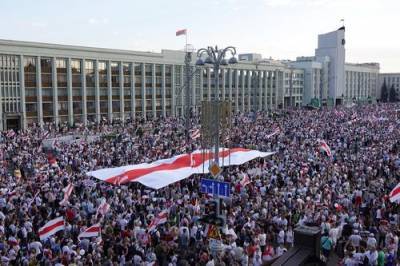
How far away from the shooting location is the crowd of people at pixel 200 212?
42.4 feet

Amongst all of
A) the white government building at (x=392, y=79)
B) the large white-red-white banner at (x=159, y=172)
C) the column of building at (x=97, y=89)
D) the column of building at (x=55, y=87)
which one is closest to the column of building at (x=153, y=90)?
the column of building at (x=97, y=89)

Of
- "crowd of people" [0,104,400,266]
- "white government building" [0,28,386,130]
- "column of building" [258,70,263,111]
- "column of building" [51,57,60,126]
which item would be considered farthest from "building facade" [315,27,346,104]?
"crowd of people" [0,104,400,266]

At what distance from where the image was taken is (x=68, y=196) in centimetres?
1788

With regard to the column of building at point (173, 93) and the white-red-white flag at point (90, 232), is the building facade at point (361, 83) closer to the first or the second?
the column of building at point (173, 93)

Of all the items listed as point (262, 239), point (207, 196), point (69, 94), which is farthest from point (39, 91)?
point (262, 239)

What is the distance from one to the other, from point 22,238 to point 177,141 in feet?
71.1

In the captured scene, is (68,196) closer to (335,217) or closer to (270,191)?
(270,191)

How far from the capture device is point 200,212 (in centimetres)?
1677

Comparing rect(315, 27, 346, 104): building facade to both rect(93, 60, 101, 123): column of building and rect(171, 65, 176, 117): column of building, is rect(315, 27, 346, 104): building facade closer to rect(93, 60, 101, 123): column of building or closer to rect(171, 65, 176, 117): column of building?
rect(171, 65, 176, 117): column of building

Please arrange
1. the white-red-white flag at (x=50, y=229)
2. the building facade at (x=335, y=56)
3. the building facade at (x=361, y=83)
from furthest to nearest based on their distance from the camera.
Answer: the building facade at (x=361, y=83) < the building facade at (x=335, y=56) < the white-red-white flag at (x=50, y=229)

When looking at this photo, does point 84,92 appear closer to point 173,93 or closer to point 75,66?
point 75,66

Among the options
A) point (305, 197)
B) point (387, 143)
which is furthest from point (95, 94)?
point (305, 197)

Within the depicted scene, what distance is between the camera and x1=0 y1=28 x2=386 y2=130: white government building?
178 feet

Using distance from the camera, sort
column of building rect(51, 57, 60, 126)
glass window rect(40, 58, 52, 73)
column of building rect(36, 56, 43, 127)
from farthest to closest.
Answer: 1. column of building rect(51, 57, 60, 126)
2. glass window rect(40, 58, 52, 73)
3. column of building rect(36, 56, 43, 127)
